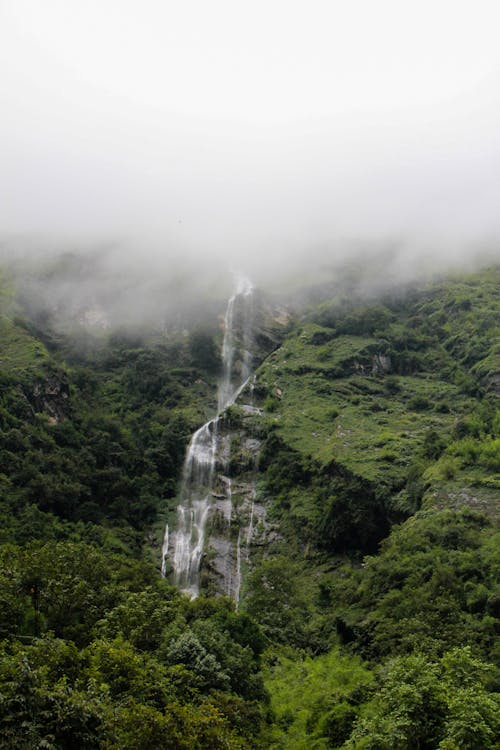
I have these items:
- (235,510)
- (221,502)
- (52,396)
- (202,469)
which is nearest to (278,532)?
(235,510)

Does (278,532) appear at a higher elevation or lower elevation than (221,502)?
lower

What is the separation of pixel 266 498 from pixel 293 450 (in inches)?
237

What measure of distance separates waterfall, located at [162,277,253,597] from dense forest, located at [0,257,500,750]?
1.68 metres

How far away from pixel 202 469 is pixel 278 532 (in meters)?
15.1

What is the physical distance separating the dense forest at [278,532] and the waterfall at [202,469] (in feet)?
5.52

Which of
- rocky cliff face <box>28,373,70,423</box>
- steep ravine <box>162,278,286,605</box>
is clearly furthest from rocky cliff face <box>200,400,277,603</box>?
rocky cliff face <box>28,373,70,423</box>

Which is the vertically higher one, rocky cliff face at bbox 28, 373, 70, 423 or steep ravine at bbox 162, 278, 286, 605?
rocky cliff face at bbox 28, 373, 70, 423

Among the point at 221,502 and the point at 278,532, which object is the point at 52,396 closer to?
the point at 221,502

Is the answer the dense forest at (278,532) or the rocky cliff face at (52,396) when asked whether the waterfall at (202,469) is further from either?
the rocky cliff face at (52,396)

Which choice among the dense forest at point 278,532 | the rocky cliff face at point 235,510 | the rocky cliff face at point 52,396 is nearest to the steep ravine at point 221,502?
the rocky cliff face at point 235,510

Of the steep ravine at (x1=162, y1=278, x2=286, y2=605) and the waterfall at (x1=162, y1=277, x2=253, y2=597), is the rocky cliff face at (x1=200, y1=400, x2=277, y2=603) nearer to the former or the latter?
the steep ravine at (x1=162, y1=278, x2=286, y2=605)

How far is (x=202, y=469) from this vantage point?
77.8 meters

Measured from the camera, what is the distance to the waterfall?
64312 millimetres

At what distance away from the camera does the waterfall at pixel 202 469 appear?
64312 millimetres
